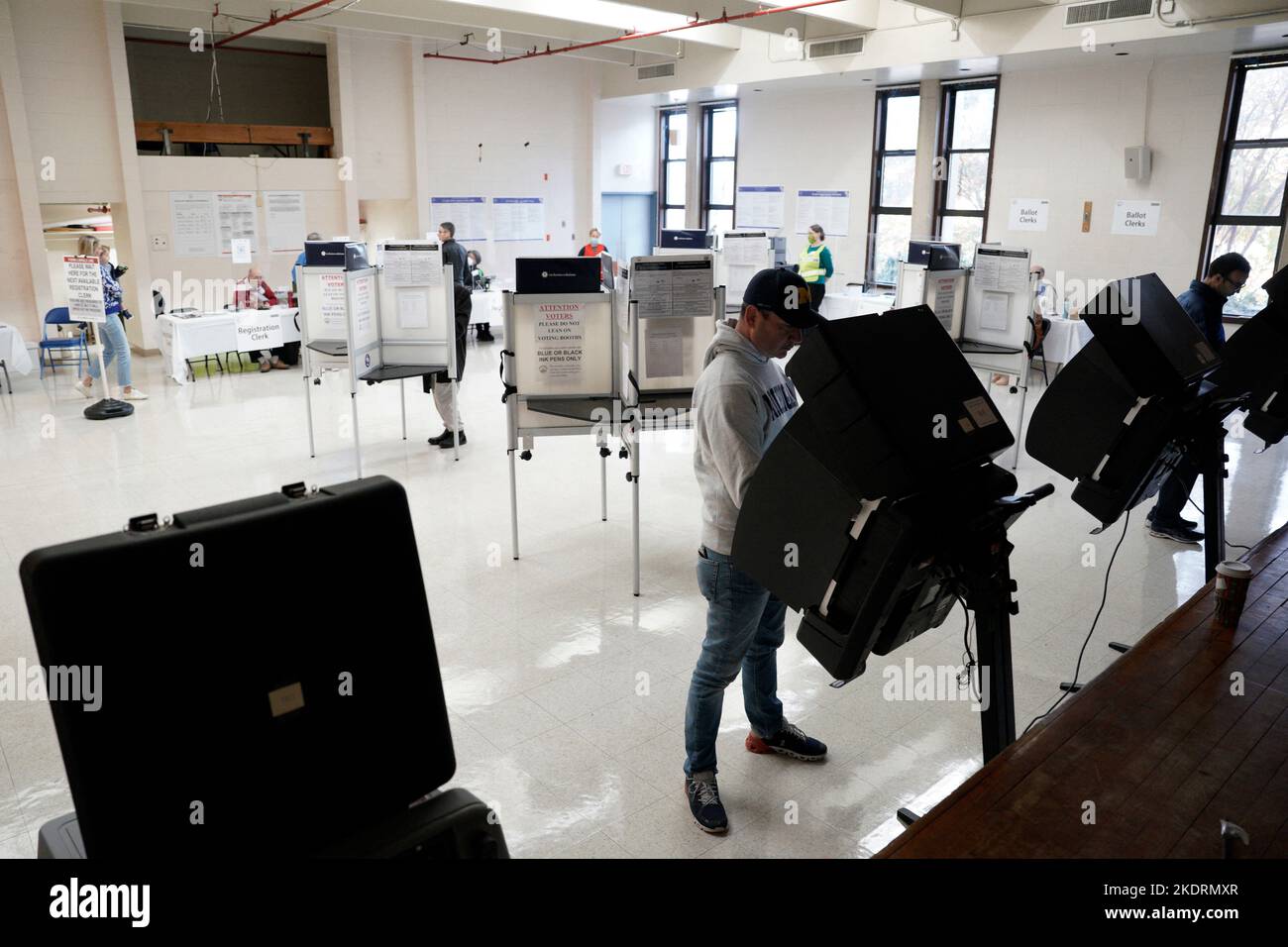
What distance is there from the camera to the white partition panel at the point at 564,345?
4793mm

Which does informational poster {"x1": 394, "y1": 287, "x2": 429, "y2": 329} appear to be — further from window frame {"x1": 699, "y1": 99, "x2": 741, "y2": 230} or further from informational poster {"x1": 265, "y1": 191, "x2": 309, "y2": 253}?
window frame {"x1": 699, "y1": 99, "x2": 741, "y2": 230}

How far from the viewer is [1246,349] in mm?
3893

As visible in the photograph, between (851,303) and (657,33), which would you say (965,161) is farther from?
(657,33)

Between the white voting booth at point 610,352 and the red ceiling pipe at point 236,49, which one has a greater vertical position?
the red ceiling pipe at point 236,49

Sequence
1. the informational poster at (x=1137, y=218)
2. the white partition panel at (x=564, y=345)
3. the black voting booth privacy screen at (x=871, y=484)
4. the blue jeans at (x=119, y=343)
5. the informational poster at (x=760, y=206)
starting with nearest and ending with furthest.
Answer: the black voting booth privacy screen at (x=871, y=484) < the white partition panel at (x=564, y=345) < the blue jeans at (x=119, y=343) < the informational poster at (x=1137, y=218) < the informational poster at (x=760, y=206)

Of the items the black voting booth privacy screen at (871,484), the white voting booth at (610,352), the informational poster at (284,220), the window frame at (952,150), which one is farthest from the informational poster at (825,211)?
the black voting booth privacy screen at (871,484)

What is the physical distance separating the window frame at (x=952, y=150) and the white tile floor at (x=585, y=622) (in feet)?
18.7

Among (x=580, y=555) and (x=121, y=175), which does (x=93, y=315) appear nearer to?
(x=121, y=175)

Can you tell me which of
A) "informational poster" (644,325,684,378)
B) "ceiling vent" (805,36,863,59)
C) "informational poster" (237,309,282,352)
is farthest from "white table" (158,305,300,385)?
"ceiling vent" (805,36,863,59)

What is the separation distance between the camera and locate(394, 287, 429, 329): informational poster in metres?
6.76

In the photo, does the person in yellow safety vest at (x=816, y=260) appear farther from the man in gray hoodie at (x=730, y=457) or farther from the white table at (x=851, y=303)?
the man in gray hoodie at (x=730, y=457)

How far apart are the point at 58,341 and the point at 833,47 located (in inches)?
377

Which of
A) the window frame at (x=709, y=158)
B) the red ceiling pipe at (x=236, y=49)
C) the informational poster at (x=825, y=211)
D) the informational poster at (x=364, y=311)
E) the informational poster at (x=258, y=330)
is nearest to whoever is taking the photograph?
the informational poster at (x=364, y=311)

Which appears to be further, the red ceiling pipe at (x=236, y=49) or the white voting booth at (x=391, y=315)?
the red ceiling pipe at (x=236, y=49)
